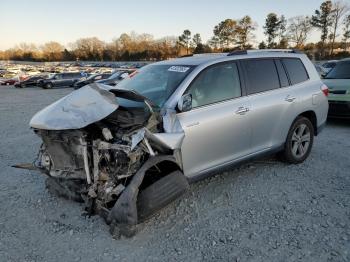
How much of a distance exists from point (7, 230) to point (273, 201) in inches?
123

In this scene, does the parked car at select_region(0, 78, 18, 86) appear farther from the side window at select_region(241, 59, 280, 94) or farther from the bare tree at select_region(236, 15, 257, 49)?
the bare tree at select_region(236, 15, 257, 49)

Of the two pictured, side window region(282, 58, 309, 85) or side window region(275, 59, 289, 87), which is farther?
side window region(282, 58, 309, 85)

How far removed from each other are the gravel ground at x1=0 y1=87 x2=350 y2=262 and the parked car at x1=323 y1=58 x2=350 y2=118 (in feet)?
11.1

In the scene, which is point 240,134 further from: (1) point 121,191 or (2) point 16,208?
(2) point 16,208

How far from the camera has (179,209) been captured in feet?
12.7

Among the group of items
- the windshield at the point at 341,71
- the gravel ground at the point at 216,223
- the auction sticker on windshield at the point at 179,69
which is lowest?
the gravel ground at the point at 216,223

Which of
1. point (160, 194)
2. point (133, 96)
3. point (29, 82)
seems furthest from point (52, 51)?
point (160, 194)

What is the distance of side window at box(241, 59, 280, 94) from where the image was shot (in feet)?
14.4

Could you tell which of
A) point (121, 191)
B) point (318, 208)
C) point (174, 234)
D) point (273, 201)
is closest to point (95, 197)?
point (121, 191)

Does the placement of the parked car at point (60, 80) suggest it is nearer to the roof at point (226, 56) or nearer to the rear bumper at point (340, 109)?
the rear bumper at point (340, 109)

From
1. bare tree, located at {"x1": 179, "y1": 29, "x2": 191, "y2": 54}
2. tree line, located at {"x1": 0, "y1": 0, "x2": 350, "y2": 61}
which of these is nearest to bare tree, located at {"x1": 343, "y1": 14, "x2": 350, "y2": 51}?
tree line, located at {"x1": 0, "y1": 0, "x2": 350, "y2": 61}

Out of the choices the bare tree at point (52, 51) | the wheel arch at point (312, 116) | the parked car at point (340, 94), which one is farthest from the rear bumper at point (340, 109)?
the bare tree at point (52, 51)

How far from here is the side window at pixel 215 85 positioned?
3.85 metres

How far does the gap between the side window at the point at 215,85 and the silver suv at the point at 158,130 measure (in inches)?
0.5
